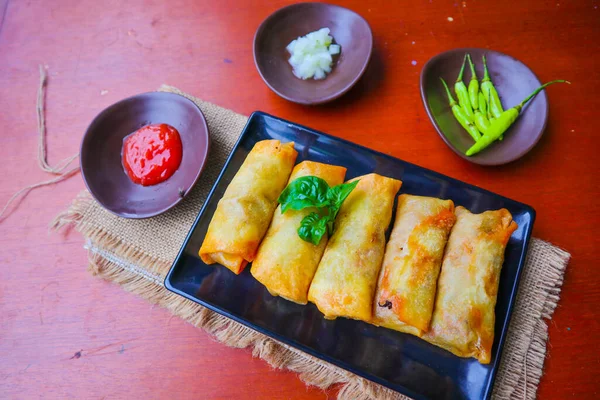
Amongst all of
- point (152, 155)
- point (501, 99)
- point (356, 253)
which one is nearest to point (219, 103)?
point (152, 155)

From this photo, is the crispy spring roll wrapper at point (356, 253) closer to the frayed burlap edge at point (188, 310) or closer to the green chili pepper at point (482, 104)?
the frayed burlap edge at point (188, 310)

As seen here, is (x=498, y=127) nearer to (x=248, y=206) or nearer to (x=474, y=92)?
(x=474, y=92)

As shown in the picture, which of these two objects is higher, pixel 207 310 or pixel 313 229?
pixel 313 229

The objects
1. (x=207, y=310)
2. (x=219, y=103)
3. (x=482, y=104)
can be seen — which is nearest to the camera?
(x=207, y=310)

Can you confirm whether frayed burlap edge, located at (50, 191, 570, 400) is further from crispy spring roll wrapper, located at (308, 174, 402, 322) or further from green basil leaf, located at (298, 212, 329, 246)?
green basil leaf, located at (298, 212, 329, 246)

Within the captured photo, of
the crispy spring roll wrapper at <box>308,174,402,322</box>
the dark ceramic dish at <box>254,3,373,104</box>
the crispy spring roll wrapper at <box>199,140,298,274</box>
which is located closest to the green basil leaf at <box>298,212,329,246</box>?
the crispy spring roll wrapper at <box>308,174,402,322</box>

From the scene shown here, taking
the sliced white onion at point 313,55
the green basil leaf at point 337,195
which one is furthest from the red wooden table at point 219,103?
the green basil leaf at point 337,195
